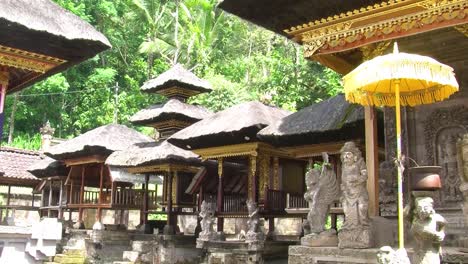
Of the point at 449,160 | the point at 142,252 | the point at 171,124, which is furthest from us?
the point at 171,124

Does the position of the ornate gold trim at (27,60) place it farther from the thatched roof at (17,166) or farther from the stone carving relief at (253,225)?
the thatched roof at (17,166)

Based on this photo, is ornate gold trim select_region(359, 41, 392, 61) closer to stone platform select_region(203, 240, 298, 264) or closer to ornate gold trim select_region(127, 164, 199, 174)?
stone platform select_region(203, 240, 298, 264)

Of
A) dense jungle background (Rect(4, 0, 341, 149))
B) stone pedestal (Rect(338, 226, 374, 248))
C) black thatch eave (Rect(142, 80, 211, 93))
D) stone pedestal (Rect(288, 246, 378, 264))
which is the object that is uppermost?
dense jungle background (Rect(4, 0, 341, 149))

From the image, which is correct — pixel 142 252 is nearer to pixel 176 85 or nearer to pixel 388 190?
pixel 176 85

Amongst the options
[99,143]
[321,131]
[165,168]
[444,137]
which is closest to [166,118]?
[99,143]

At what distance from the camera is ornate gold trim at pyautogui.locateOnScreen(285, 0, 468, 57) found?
768 centimetres

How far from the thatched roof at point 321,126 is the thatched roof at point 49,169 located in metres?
11.5

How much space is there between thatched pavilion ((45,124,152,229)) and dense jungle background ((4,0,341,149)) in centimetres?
711

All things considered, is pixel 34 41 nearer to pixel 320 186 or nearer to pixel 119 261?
pixel 320 186

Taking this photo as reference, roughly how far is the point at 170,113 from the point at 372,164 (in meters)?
11.9

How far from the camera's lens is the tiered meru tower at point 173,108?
19.6m

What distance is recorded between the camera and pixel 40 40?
838cm

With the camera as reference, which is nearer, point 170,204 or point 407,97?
point 407,97

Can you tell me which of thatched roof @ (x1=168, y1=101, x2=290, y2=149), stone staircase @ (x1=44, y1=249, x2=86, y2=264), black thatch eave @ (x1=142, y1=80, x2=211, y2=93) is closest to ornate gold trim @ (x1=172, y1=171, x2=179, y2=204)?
thatched roof @ (x1=168, y1=101, x2=290, y2=149)
